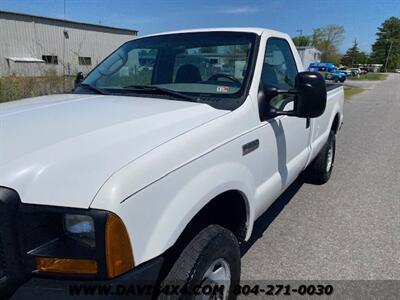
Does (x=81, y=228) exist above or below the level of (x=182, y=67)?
below

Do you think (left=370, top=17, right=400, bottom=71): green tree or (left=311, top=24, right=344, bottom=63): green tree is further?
(left=370, top=17, right=400, bottom=71): green tree

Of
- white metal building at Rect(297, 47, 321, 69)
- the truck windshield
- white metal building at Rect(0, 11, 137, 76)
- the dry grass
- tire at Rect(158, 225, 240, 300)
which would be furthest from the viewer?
white metal building at Rect(0, 11, 137, 76)

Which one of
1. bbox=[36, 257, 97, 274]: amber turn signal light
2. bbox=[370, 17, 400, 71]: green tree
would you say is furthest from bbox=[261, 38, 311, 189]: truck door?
bbox=[370, 17, 400, 71]: green tree

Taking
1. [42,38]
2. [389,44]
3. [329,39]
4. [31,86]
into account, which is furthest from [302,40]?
[31,86]

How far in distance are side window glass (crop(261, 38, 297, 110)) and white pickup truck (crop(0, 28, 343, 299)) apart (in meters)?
0.02

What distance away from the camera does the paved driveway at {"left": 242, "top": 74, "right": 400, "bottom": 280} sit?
3.12m

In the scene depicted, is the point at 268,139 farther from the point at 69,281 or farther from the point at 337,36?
the point at 337,36

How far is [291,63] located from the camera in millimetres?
3670

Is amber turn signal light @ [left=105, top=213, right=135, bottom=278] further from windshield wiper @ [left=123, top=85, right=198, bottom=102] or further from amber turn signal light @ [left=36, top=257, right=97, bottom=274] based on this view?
windshield wiper @ [left=123, top=85, right=198, bottom=102]

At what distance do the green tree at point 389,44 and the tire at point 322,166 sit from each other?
123300 mm

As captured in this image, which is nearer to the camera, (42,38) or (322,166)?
(322,166)

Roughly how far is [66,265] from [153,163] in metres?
0.54

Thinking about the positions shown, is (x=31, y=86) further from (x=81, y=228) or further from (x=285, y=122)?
(x=81, y=228)

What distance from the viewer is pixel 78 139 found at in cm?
175
